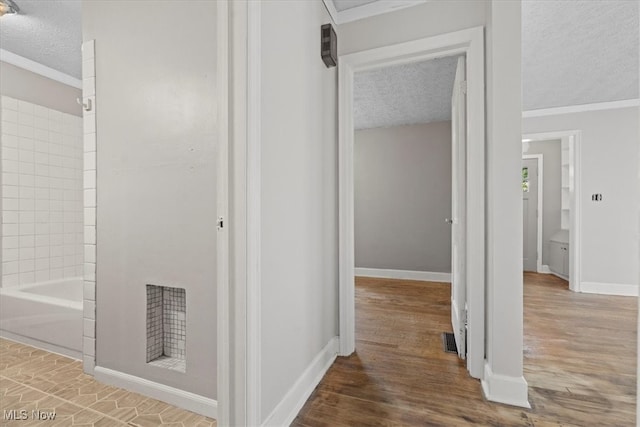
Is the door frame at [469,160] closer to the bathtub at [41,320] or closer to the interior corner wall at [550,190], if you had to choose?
the bathtub at [41,320]

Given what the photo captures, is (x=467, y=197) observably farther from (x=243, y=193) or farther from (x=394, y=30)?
(x=243, y=193)

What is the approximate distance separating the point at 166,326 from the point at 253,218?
1031mm

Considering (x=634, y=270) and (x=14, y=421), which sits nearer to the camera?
(x=14, y=421)

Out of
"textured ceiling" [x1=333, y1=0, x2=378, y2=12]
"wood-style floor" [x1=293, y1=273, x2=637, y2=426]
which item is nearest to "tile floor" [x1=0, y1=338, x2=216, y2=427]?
"wood-style floor" [x1=293, y1=273, x2=637, y2=426]

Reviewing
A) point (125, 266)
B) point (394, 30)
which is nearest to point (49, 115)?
point (125, 266)

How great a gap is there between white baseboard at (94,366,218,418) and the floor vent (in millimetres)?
1592

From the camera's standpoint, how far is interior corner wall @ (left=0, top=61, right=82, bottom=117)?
8.89ft

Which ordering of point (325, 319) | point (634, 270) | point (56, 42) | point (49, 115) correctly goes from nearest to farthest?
1. point (325, 319)
2. point (56, 42)
3. point (49, 115)
4. point (634, 270)

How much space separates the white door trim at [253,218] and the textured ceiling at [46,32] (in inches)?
73.3

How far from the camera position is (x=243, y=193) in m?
1.16

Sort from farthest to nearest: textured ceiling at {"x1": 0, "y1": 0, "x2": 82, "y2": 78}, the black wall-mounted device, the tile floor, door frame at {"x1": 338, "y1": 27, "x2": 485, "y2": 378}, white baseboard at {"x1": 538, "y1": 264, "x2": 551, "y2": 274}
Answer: white baseboard at {"x1": 538, "y1": 264, "x2": 551, "y2": 274} < textured ceiling at {"x1": 0, "y1": 0, "x2": 82, "y2": 78} < the black wall-mounted device < door frame at {"x1": 338, "y1": 27, "x2": 485, "y2": 378} < the tile floor

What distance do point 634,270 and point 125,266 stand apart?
5.51m

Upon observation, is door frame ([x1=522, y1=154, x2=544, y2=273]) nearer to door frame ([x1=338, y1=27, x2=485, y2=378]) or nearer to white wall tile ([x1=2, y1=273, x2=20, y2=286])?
door frame ([x1=338, y1=27, x2=485, y2=378])

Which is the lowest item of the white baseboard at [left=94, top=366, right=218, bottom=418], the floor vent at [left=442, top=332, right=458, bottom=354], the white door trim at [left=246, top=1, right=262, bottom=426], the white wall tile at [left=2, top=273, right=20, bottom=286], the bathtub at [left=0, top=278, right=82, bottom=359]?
the floor vent at [left=442, top=332, right=458, bottom=354]
